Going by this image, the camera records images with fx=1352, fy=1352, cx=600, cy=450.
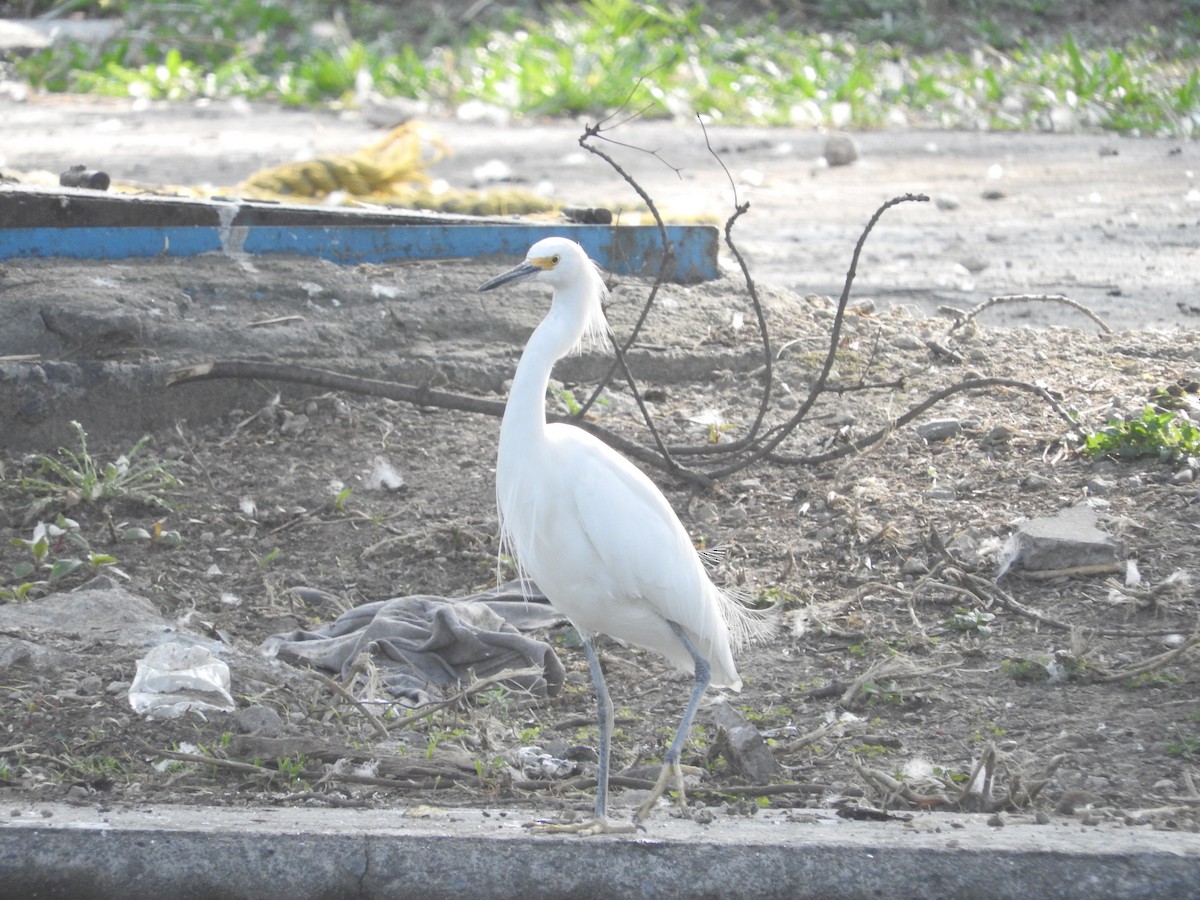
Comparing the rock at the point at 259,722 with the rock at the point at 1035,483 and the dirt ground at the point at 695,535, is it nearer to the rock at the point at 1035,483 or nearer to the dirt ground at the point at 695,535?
the dirt ground at the point at 695,535

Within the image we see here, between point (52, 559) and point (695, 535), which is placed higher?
point (695, 535)

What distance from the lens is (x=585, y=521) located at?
10.9 ft

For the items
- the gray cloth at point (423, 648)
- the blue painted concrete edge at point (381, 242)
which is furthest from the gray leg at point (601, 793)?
the blue painted concrete edge at point (381, 242)

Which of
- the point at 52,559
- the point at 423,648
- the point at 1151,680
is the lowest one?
the point at 52,559

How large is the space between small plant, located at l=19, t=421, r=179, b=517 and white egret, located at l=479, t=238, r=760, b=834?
1.89m

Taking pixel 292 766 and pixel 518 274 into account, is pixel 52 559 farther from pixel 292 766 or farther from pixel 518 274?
pixel 518 274

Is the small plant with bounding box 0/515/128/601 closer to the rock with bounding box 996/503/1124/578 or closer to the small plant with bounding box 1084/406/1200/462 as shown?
the rock with bounding box 996/503/1124/578

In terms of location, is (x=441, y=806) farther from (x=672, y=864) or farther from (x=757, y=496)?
(x=757, y=496)

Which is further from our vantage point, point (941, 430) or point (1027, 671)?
point (941, 430)

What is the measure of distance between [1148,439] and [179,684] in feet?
11.1

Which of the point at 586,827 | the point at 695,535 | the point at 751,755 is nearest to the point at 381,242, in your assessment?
the point at 695,535

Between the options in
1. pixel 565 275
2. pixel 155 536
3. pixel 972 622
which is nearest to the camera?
pixel 565 275

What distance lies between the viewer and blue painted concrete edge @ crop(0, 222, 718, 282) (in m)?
5.73

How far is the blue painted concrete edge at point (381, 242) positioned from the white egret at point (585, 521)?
2.34m
